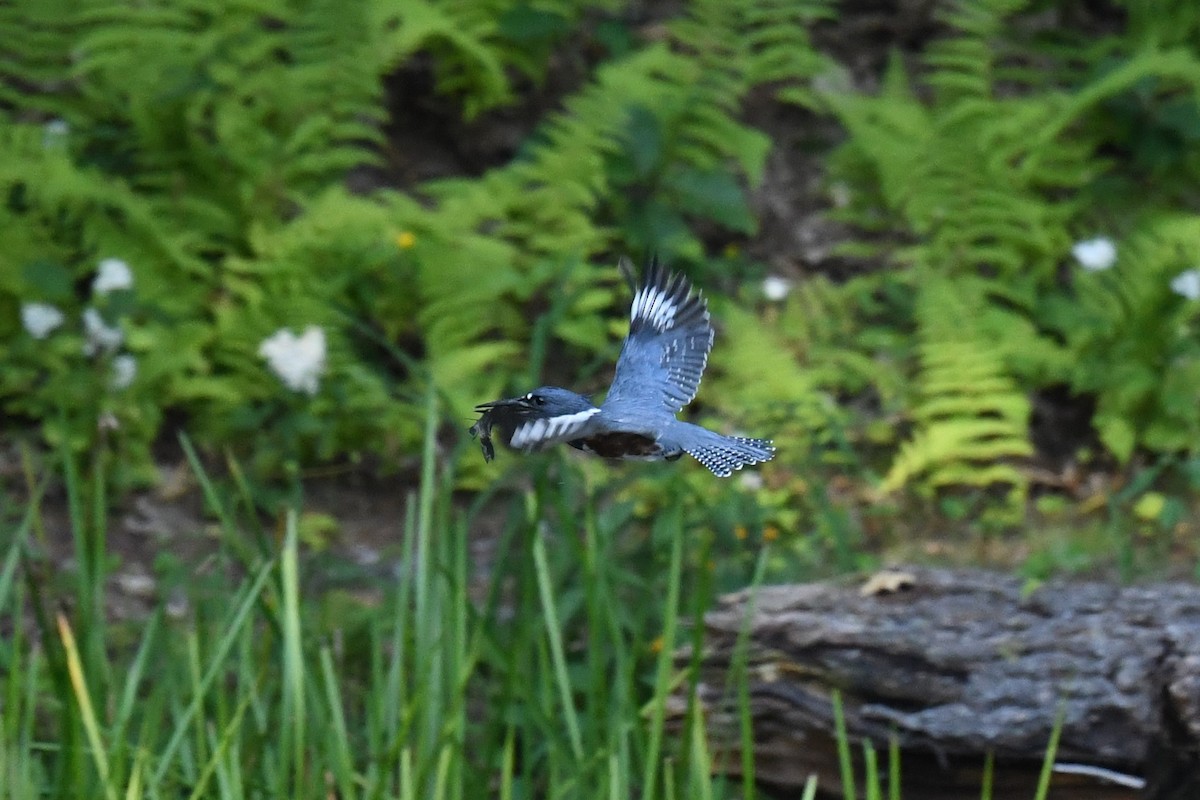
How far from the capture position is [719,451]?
1019mm

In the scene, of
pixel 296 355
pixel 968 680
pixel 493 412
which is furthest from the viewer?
pixel 296 355

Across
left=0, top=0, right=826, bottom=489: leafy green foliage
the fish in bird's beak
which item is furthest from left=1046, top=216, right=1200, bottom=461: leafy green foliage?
the fish in bird's beak

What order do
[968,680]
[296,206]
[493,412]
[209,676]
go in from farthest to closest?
[296,206] < [968,680] < [209,676] < [493,412]

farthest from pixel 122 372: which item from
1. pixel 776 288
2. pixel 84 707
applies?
pixel 84 707

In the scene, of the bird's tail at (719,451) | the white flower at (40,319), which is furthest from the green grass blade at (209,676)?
the white flower at (40,319)

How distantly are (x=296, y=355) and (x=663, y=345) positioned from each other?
7.75ft

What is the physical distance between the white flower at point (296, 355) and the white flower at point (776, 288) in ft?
4.22

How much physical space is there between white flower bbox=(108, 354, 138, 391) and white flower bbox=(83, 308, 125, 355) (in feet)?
0.15

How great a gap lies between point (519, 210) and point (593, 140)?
300 mm

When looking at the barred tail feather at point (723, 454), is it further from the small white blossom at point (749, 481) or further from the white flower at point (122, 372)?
the white flower at point (122, 372)

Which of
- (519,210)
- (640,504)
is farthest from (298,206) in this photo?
(640,504)

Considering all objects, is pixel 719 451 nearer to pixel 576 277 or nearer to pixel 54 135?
pixel 576 277

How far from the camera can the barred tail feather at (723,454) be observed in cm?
98

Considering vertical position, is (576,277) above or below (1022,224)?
below
